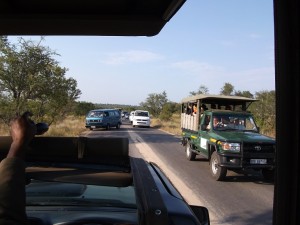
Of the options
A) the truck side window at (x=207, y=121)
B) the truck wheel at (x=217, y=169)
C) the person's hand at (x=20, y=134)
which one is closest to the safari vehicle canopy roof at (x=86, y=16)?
the person's hand at (x=20, y=134)

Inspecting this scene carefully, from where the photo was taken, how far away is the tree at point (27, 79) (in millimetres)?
21844

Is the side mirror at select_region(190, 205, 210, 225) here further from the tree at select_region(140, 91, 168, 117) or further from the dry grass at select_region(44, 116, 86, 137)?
the tree at select_region(140, 91, 168, 117)

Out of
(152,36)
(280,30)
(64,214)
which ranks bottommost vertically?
(64,214)

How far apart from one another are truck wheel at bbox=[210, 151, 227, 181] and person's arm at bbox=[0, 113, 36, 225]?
31.2 ft

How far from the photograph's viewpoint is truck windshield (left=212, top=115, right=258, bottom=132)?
1258cm

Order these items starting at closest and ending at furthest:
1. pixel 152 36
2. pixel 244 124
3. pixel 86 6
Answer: pixel 86 6
pixel 152 36
pixel 244 124

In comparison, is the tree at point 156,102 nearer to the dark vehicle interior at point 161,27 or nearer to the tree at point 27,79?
the tree at point 27,79

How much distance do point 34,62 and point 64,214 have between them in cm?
2088

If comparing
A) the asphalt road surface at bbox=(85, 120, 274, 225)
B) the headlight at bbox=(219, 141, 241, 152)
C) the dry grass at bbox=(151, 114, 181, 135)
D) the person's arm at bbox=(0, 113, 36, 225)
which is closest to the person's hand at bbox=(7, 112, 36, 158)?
the person's arm at bbox=(0, 113, 36, 225)

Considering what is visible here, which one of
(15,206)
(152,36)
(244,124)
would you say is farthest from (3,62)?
(15,206)

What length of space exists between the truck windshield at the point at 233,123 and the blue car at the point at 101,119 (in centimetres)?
2661

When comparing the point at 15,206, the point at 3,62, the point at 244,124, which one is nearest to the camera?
the point at 15,206

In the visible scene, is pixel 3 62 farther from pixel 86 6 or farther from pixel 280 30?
pixel 280 30

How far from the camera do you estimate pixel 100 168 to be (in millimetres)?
2938
